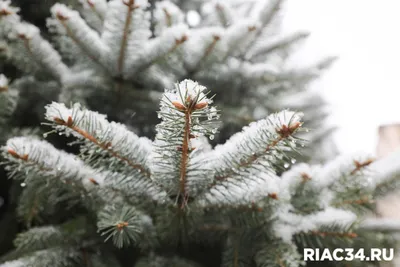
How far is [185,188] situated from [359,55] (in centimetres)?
186

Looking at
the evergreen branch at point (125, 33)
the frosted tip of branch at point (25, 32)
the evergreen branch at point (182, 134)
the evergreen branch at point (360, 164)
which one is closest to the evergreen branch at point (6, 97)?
the frosted tip of branch at point (25, 32)

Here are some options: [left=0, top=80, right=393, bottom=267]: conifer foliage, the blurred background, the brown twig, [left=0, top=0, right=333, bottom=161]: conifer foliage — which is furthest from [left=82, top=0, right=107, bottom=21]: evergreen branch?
the blurred background

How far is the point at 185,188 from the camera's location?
1.44 ft

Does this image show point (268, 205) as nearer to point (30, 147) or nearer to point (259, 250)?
point (259, 250)

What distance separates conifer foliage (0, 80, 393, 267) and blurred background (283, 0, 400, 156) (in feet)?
3.61

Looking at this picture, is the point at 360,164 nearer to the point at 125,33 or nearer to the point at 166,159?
the point at 166,159

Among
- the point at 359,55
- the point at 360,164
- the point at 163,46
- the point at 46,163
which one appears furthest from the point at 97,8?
the point at 359,55

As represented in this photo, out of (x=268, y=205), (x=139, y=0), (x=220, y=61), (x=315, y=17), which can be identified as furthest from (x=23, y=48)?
(x=315, y=17)

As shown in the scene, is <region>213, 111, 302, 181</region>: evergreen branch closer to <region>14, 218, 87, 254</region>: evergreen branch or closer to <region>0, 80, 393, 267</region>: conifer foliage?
<region>0, 80, 393, 267</region>: conifer foliage

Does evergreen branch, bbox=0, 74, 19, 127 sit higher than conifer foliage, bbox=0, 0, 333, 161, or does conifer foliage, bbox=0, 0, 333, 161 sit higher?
conifer foliage, bbox=0, 0, 333, 161

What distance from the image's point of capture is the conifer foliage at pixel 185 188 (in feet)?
1.17

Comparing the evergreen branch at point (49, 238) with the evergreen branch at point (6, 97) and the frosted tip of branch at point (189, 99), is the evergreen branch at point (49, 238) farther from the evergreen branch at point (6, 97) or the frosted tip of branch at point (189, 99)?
the frosted tip of branch at point (189, 99)

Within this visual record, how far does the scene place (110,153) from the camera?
0.42 m

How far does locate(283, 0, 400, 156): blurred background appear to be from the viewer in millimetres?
1696
